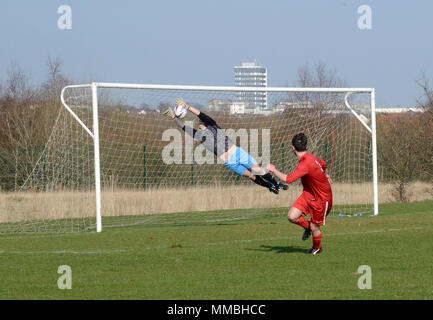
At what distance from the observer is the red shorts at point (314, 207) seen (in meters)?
11.5

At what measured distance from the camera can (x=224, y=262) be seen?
37.2 feet

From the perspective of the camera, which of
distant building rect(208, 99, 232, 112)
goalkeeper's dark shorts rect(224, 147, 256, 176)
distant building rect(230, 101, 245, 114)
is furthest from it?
distant building rect(230, 101, 245, 114)

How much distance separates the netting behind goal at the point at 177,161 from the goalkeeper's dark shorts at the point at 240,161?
375 centimetres

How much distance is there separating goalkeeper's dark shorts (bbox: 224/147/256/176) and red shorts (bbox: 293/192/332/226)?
431 cm

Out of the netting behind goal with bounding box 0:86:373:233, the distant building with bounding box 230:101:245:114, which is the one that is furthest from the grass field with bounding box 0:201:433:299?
the distant building with bounding box 230:101:245:114

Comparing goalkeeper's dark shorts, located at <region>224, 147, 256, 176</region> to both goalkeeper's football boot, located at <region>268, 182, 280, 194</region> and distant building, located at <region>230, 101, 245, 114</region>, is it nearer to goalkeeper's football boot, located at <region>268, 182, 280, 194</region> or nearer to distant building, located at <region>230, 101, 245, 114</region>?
goalkeeper's football boot, located at <region>268, 182, 280, 194</region>

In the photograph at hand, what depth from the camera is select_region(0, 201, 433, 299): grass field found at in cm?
878

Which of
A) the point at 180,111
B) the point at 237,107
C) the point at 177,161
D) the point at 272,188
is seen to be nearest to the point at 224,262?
the point at 180,111

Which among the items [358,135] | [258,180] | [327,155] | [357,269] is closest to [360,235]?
[258,180]

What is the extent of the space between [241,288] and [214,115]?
13011 millimetres

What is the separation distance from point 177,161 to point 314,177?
37.4 ft

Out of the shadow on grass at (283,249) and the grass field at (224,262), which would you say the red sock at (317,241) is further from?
the shadow on grass at (283,249)

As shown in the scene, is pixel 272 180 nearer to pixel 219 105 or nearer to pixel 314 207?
pixel 314 207

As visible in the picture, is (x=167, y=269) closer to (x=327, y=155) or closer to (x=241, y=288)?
(x=241, y=288)
